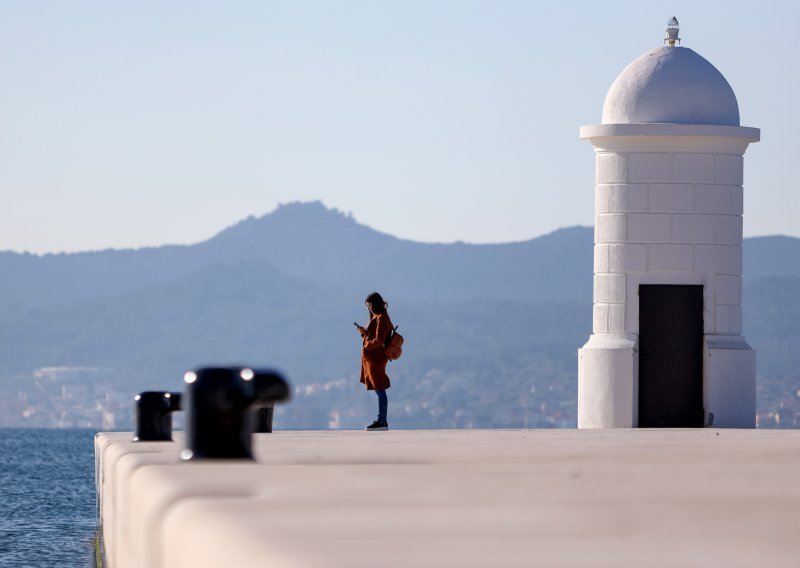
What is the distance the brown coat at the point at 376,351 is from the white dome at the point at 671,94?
17.2 feet

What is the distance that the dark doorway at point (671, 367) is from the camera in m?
22.8

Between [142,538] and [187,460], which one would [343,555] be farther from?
[187,460]

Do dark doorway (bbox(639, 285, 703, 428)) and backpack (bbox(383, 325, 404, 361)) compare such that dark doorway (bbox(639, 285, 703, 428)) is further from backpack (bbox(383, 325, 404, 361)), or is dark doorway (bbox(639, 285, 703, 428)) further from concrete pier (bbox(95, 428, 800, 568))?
concrete pier (bbox(95, 428, 800, 568))

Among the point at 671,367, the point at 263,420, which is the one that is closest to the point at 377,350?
the point at 263,420

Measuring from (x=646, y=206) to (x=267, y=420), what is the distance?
690 centimetres

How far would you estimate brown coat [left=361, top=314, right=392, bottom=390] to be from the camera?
19859mm

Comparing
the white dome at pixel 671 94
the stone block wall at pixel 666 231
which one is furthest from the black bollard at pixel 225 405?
the white dome at pixel 671 94

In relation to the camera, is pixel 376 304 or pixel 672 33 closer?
pixel 376 304

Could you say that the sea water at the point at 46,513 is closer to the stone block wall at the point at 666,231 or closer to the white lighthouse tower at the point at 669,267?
the white lighthouse tower at the point at 669,267

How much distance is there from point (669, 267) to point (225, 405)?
15.2 metres

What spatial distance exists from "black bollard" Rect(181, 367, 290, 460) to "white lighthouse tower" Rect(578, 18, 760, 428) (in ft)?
48.3

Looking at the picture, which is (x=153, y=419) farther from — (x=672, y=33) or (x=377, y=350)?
(x=672, y=33)

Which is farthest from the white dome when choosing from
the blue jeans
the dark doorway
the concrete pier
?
the concrete pier

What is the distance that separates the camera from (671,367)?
22.9 metres
